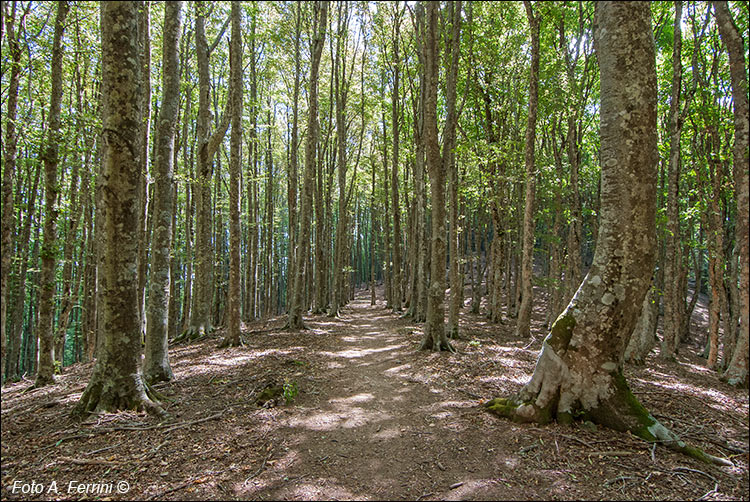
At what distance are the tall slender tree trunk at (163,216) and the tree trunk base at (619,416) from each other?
6.10 metres

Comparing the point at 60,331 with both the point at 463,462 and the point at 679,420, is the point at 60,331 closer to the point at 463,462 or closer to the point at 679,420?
the point at 463,462

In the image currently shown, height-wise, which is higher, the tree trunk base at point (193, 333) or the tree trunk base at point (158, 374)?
the tree trunk base at point (158, 374)

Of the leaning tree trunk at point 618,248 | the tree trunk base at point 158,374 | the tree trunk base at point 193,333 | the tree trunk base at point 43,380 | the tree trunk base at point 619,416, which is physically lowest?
the tree trunk base at point 43,380

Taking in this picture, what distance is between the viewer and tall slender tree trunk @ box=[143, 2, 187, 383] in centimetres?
679

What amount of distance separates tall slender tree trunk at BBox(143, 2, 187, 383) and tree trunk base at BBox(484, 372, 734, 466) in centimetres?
610

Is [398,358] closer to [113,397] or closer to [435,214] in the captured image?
[435,214]

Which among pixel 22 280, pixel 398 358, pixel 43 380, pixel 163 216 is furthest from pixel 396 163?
pixel 22 280

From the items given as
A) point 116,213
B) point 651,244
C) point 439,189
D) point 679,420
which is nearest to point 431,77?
point 439,189

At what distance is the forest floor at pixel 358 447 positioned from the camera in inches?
127

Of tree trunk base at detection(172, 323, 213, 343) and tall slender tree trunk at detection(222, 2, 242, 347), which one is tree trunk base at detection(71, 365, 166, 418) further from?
tree trunk base at detection(172, 323, 213, 343)

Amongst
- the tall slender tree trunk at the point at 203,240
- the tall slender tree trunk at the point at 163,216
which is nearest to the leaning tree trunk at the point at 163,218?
the tall slender tree trunk at the point at 163,216

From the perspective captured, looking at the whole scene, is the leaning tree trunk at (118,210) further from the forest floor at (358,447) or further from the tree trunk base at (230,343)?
the tree trunk base at (230,343)

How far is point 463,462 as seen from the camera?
147 inches

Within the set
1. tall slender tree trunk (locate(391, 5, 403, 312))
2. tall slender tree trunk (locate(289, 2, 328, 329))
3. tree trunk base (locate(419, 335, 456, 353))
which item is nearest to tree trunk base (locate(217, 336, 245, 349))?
tall slender tree trunk (locate(289, 2, 328, 329))
